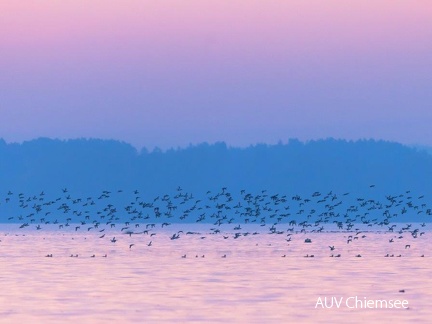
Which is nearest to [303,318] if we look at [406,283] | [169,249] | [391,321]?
[391,321]

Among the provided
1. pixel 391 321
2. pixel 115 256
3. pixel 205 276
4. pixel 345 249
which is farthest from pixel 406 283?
Result: pixel 345 249

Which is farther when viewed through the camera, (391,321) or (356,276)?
(356,276)

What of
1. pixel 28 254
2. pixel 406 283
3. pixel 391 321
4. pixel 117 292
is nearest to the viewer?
pixel 391 321

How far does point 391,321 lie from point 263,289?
9.90 m

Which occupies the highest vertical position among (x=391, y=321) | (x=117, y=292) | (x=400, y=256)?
(x=400, y=256)

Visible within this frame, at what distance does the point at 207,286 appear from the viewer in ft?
145

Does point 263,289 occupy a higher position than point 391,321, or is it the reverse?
point 263,289

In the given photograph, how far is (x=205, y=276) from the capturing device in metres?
49.3

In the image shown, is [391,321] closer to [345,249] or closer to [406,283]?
[406,283]

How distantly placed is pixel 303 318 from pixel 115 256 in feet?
110

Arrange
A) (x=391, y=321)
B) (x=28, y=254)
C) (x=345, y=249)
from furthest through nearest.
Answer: (x=345, y=249) < (x=28, y=254) < (x=391, y=321)

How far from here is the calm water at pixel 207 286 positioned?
115 feet

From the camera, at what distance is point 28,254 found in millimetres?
69812

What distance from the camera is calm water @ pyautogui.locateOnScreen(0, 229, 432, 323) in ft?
115
